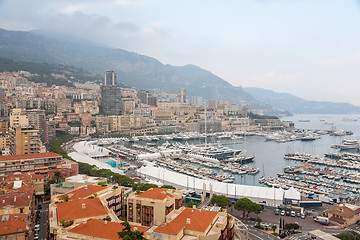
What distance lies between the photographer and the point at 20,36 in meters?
141

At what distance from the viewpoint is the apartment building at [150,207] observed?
11.8 meters

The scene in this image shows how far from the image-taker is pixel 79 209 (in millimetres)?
10445

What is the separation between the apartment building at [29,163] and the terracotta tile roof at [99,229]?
13168 millimetres

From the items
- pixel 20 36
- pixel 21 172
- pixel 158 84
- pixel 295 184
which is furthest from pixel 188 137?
pixel 158 84

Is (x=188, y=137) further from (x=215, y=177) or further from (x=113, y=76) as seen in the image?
(x=113, y=76)

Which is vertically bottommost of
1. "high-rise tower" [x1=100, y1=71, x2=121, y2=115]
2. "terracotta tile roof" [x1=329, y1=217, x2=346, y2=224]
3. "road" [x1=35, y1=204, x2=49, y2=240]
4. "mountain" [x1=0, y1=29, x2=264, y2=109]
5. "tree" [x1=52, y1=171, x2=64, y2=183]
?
"terracotta tile roof" [x1=329, y1=217, x2=346, y2=224]

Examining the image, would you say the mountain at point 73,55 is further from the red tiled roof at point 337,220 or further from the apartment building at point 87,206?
the red tiled roof at point 337,220

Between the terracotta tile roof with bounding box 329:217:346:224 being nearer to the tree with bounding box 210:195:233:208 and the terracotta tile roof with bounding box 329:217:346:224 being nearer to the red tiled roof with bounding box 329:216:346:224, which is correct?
the red tiled roof with bounding box 329:216:346:224

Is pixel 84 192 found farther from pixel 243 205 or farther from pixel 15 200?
pixel 243 205

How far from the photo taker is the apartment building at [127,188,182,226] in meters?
11.8

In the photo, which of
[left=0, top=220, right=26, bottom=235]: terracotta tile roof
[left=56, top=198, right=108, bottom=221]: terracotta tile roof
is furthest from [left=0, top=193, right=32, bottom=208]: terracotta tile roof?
[left=56, top=198, right=108, bottom=221]: terracotta tile roof

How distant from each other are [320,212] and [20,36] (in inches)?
6037

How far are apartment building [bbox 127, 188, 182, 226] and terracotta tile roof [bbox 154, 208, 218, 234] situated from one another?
1334 mm

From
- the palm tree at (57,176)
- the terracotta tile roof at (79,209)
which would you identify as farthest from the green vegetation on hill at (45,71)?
the terracotta tile roof at (79,209)
